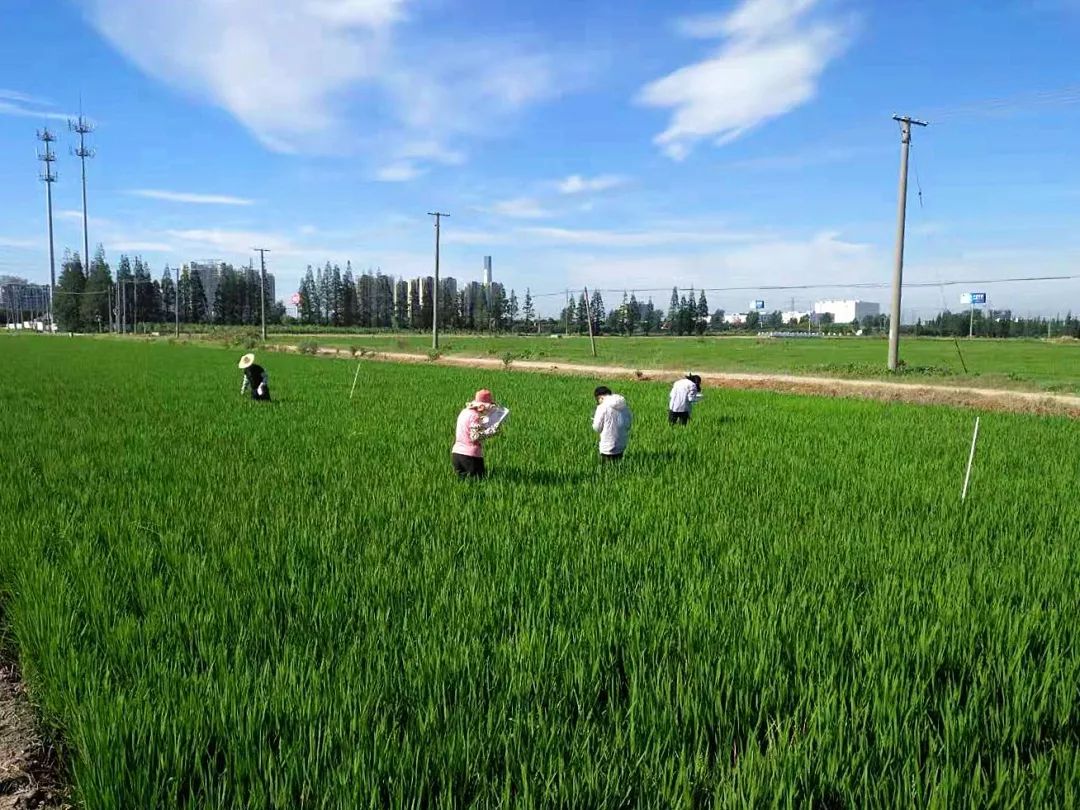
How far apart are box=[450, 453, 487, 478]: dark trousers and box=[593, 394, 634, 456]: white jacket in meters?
1.48

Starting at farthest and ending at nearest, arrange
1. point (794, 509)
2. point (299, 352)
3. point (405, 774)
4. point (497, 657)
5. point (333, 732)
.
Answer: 1. point (299, 352)
2. point (794, 509)
3. point (497, 657)
4. point (333, 732)
5. point (405, 774)

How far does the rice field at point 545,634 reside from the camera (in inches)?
89.0

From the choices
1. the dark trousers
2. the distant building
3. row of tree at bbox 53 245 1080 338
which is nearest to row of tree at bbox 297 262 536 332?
row of tree at bbox 53 245 1080 338

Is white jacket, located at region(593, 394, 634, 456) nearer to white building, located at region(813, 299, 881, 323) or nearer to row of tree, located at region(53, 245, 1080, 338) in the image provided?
row of tree, located at region(53, 245, 1080, 338)

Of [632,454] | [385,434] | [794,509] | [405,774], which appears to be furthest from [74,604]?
[385,434]

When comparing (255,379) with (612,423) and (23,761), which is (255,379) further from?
(23,761)

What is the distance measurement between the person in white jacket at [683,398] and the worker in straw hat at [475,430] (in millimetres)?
5056

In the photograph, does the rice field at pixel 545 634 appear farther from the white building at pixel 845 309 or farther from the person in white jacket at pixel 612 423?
the white building at pixel 845 309

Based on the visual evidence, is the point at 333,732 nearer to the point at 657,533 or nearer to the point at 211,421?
the point at 657,533

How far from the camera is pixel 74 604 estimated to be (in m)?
3.61

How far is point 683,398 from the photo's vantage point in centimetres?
1145

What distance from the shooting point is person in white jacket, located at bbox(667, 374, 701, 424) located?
11.4 metres

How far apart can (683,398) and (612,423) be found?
3774 millimetres

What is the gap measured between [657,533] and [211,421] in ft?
29.6
